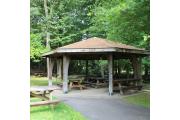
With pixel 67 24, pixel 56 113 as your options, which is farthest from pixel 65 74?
pixel 67 24

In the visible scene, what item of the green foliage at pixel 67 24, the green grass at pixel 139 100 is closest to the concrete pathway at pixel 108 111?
the green grass at pixel 139 100

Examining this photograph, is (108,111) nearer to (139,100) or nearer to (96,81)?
(139,100)

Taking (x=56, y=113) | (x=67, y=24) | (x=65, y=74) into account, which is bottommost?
(x=56, y=113)

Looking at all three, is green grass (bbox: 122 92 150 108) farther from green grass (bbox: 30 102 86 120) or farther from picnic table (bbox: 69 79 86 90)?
picnic table (bbox: 69 79 86 90)

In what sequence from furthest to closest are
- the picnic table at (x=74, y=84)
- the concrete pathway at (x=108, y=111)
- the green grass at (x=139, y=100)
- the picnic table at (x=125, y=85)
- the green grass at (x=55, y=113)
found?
the picnic table at (x=74, y=84) < the picnic table at (x=125, y=85) < the green grass at (x=139, y=100) < the green grass at (x=55, y=113) < the concrete pathway at (x=108, y=111)

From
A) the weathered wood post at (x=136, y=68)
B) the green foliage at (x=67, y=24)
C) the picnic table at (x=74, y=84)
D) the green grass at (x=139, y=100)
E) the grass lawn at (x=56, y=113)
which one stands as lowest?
the grass lawn at (x=56, y=113)

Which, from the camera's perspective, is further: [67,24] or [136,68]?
[67,24]

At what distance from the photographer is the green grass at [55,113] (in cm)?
709

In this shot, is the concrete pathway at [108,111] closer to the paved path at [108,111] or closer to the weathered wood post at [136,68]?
the paved path at [108,111]

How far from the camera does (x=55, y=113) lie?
7.66 m

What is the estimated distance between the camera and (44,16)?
2333 centimetres

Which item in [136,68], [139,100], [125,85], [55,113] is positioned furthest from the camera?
[136,68]

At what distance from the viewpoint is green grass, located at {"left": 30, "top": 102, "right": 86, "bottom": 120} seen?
23.3 ft
